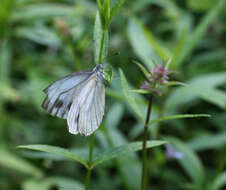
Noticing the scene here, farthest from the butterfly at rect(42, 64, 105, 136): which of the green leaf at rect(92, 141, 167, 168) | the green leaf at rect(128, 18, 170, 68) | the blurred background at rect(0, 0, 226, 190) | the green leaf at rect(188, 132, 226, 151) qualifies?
the green leaf at rect(188, 132, 226, 151)

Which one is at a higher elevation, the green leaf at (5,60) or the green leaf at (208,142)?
the green leaf at (5,60)

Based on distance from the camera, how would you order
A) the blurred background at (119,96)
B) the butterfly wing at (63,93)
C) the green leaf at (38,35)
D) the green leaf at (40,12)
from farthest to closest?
the green leaf at (38,35), the green leaf at (40,12), the blurred background at (119,96), the butterfly wing at (63,93)

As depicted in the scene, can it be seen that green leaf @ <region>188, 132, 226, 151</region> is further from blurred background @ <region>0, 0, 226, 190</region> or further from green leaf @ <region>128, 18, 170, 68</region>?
green leaf @ <region>128, 18, 170, 68</region>

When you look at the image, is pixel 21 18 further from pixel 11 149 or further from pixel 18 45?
pixel 11 149

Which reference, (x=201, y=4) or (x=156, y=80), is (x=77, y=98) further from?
(x=201, y=4)

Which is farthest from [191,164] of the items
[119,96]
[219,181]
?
[119,96]

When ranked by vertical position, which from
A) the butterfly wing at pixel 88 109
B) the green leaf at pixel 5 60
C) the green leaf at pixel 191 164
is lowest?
the green leaf at pixel 191 164

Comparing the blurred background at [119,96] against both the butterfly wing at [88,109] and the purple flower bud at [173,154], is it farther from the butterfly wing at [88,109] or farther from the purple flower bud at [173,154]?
the butterfly wing at [88,109]

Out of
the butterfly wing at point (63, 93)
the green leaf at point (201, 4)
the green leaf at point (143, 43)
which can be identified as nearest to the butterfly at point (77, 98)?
the butterfly wing at point (63, 93)
